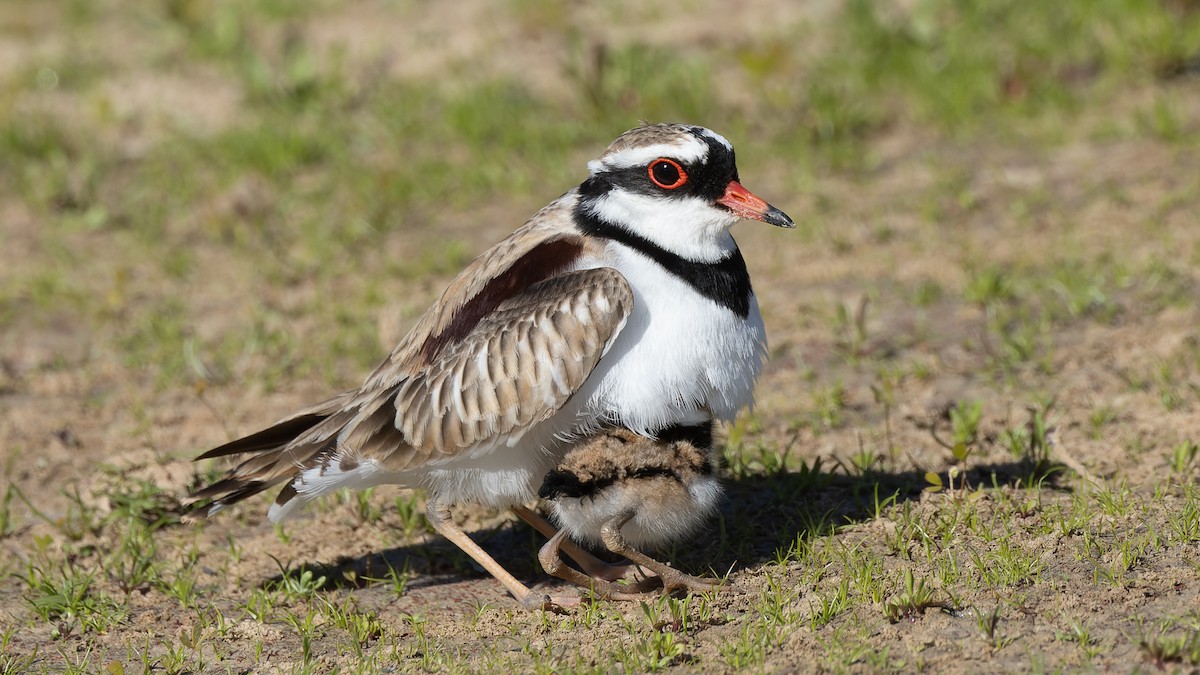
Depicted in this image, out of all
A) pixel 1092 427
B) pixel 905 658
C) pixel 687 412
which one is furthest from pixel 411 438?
pixel 1092 427

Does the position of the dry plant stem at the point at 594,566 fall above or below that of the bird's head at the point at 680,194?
below

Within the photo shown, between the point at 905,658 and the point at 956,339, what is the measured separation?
3.06 metres

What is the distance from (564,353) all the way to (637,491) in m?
0.51

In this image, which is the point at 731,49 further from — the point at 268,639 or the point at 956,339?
the point at 268,639

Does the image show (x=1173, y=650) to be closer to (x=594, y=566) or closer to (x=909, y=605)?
(x=909, y=605)

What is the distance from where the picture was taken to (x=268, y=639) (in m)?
4.84

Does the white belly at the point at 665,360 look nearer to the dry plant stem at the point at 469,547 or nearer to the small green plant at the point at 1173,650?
the dry plant stem at the point at 469,547

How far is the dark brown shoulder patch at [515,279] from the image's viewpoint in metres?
4.92

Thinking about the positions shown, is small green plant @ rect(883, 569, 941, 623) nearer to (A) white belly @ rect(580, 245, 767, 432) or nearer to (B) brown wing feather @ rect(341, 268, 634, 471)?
(A) white belly @ rect(580, 245, 767, 432)

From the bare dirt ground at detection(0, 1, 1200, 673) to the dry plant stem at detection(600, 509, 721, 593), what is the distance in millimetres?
73

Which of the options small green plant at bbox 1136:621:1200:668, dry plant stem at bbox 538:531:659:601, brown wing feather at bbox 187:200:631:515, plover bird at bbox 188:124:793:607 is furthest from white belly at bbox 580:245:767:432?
small green plant at bbox 1136:621:1200:668

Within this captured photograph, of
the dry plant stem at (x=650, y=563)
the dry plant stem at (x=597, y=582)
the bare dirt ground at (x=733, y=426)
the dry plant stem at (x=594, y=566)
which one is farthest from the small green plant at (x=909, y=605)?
the dry plant stem at (x=594, y=566)

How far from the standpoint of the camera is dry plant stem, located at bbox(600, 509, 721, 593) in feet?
15.4

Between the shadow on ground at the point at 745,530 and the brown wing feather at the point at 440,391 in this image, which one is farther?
the shadow on ground at the point at 745,530
